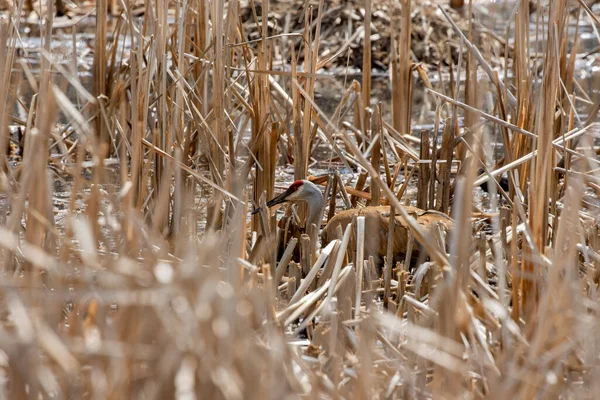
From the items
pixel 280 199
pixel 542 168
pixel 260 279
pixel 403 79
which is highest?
pixel 403 79

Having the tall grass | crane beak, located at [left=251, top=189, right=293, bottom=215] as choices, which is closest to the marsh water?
crane beak, located at [left=251, top=189, right=293, bottom=215]

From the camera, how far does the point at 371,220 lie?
13.0ft

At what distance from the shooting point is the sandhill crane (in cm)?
392

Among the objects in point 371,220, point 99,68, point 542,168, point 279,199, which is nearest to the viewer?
point 542,168

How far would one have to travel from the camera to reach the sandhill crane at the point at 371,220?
3.92 meters

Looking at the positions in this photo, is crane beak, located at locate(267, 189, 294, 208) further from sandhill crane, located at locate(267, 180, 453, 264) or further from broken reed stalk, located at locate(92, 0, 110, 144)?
broken reed stalk, located at locate(92, 0, 110, 144)

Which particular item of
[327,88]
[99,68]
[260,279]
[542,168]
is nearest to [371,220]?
[260,279]

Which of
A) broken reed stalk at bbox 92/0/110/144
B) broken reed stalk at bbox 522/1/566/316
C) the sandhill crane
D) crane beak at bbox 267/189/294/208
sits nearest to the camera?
broken reed stalk at bbox 522/1/566/316

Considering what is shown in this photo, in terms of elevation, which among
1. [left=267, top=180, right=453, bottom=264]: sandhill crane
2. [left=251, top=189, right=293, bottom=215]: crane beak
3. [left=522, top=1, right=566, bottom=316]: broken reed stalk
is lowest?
[left=267, top=180, right=453, bottom=264]: sandhill crane

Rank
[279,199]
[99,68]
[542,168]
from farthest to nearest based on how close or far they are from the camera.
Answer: [99,68], [279,199], [542,168]

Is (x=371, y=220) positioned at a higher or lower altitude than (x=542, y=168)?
lower

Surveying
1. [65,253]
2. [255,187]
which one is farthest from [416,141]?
[65,253]

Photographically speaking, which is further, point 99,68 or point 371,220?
point 99,68

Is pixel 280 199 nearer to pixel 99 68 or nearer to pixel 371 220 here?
pixel 371 220
